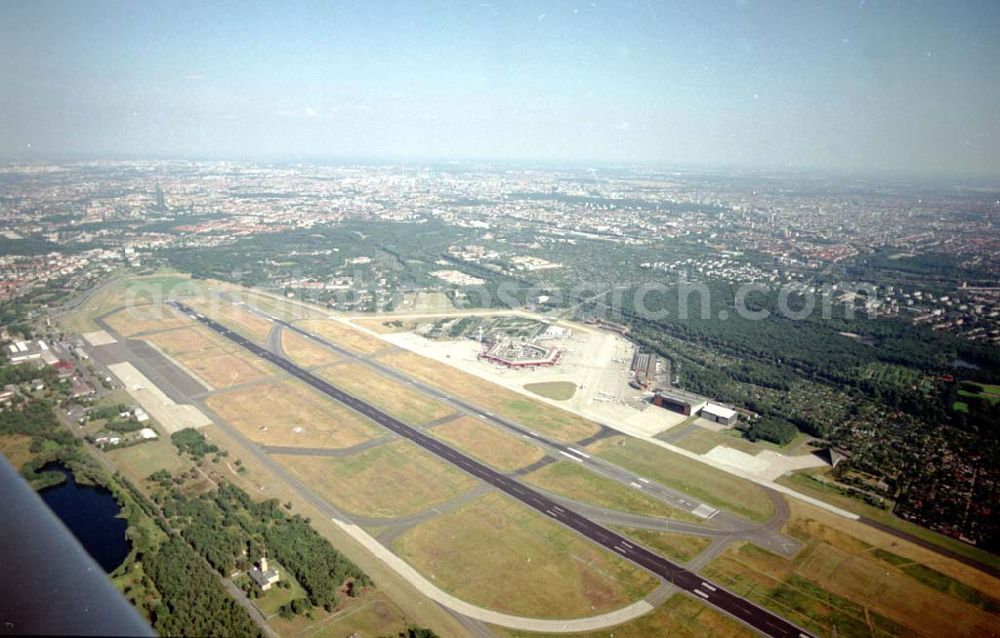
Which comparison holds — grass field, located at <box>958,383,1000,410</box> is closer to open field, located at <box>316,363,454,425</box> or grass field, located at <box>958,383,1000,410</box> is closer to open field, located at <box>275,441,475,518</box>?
open field, located at <box>316,363,454,425</box>

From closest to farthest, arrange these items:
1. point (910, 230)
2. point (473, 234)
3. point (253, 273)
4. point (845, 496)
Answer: point (845, 496) < point (253, 273) < point (473, 234) < point (910, 230)

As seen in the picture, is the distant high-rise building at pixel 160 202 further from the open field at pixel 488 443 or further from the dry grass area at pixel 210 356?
the open field at pixel 488 443

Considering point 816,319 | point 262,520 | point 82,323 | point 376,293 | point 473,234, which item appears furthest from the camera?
point 473,234

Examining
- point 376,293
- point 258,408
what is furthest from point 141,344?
point 376,293

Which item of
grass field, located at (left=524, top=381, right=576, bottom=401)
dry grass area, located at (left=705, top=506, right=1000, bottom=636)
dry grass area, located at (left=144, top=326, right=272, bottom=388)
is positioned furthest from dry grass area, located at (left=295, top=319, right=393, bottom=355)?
dry grass area, located at (left=705, top=506, right=1000, bottom=636)

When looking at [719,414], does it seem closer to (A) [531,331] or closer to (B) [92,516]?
(A) [531,331]

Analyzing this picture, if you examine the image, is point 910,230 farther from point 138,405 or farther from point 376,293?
point 138,405
